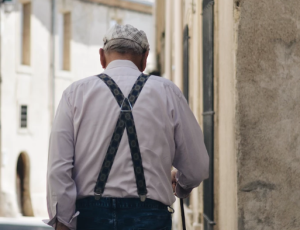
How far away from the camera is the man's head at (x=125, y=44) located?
8.95 feet

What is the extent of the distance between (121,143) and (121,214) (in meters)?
0.27

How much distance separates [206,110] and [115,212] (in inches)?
109

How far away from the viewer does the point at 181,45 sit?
827 cm

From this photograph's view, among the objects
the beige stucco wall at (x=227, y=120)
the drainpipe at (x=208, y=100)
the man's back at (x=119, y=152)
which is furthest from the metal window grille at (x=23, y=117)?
the man's back at (x=119, y=152)

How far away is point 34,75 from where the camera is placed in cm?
2138

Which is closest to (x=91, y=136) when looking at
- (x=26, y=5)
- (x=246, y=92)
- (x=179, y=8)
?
(x=246, y=92)

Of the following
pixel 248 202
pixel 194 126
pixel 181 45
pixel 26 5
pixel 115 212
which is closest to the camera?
pixel 115 212

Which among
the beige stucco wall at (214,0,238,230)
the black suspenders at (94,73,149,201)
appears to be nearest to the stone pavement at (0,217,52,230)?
the beige stucco wall at (214,0,238,230)

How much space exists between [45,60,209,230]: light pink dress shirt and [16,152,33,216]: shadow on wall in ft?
58.1

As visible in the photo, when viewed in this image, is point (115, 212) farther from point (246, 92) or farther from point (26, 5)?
point (26, 5)

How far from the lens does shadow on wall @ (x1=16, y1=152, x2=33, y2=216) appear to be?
2005 cm

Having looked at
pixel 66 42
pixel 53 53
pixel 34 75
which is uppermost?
pixel 66 42

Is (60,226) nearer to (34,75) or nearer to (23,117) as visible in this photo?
(23,117)

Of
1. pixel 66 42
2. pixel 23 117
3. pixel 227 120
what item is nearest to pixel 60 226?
pixel 227 120
